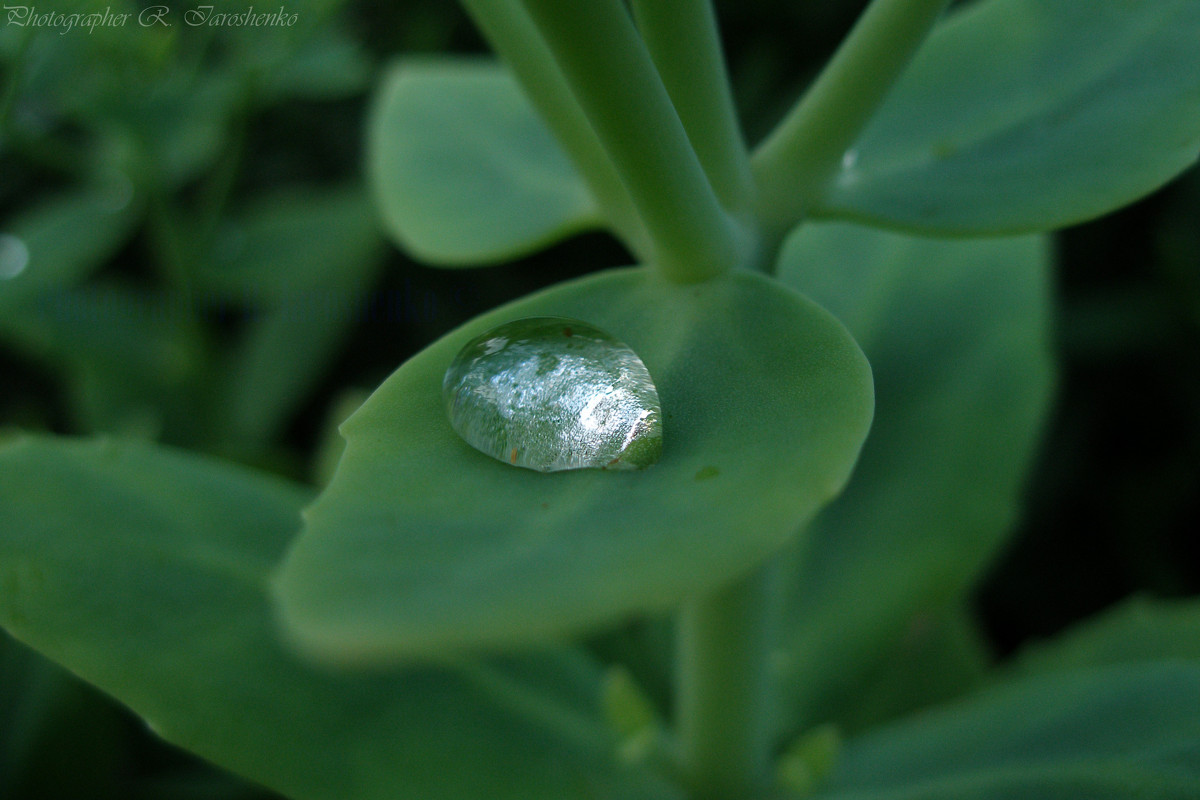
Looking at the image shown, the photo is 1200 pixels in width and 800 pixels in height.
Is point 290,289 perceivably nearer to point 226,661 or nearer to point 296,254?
point 296,254

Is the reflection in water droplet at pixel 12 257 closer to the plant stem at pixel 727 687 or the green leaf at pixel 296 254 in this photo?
the green leaf at pixel 296 254

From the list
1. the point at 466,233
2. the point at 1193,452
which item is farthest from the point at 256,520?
the point at 1193,452

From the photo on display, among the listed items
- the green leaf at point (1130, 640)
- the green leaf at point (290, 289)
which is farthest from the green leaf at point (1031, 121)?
the green leaf at point (290, 289)

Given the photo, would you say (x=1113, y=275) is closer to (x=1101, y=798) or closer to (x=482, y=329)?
(x=1101, y=798)

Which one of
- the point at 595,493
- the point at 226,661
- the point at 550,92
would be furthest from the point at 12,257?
the point at 595,493

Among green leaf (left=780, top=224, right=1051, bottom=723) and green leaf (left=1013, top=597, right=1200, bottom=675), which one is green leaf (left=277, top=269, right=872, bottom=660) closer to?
green leaf (left=780, top=224, right=1051, bottom=723)
